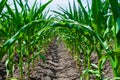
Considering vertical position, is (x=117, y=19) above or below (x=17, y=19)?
below

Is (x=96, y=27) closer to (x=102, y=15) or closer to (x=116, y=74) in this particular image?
(x=102, y=15)

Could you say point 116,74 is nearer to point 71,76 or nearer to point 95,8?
point 95,8

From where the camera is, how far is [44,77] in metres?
4.09

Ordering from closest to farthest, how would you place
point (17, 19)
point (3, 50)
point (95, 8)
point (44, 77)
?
point (3, 50) → point (95, 8) → point (17, 19) → point (44, 77)

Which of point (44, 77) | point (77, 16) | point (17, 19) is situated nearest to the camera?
point (17, 19)

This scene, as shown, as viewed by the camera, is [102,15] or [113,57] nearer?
[113,57]

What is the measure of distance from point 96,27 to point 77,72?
253 centimetres

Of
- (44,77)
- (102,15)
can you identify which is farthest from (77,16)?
(102,15)

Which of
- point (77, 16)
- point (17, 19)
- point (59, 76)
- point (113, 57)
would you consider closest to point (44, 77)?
point (59, 76)

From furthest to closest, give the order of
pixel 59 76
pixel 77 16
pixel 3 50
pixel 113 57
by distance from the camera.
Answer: pixel 59 76 < pixel 77 16 < pixel 113 57 < pixel 3 50

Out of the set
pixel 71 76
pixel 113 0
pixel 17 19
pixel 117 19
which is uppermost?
pixel 17 19

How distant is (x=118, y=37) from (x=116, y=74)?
0.67 feet

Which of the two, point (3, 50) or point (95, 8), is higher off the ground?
point (95, 8)

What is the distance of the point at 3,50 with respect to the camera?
4.80 ft
